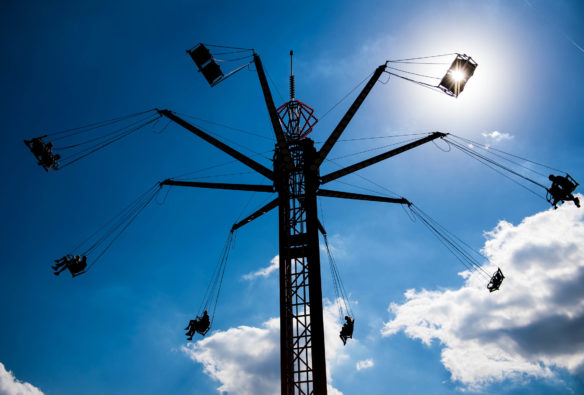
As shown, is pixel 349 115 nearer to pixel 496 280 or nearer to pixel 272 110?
pixel 272 110

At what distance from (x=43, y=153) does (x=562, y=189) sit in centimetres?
2037

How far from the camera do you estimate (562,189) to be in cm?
1400

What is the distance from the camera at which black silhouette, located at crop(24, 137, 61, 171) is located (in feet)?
44.8

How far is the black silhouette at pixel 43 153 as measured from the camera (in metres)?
13.6

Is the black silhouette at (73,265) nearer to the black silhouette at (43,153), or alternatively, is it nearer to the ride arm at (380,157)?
the black silhouette at (43,153)

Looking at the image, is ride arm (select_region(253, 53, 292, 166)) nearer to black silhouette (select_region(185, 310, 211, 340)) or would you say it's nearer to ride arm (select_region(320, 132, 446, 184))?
ride arm (select_region(320, 132, 446, 184))

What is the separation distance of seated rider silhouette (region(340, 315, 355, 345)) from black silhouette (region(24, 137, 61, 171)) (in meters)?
14.6

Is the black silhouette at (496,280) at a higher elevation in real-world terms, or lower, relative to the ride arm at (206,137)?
lower

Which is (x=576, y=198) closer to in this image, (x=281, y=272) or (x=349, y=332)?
(x=349, y=332)

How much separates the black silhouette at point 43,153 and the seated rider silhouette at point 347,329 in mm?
A: 14590

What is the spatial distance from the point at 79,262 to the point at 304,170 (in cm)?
1111

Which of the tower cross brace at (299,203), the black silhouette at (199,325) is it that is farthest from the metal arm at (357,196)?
the black silhouette at (199,325)

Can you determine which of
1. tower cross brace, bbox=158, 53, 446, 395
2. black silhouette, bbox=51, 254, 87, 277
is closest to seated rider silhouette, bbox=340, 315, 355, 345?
tower cross brace, bbox=158, 53, 446, 395

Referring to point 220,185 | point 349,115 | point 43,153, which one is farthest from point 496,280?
point 43,153
